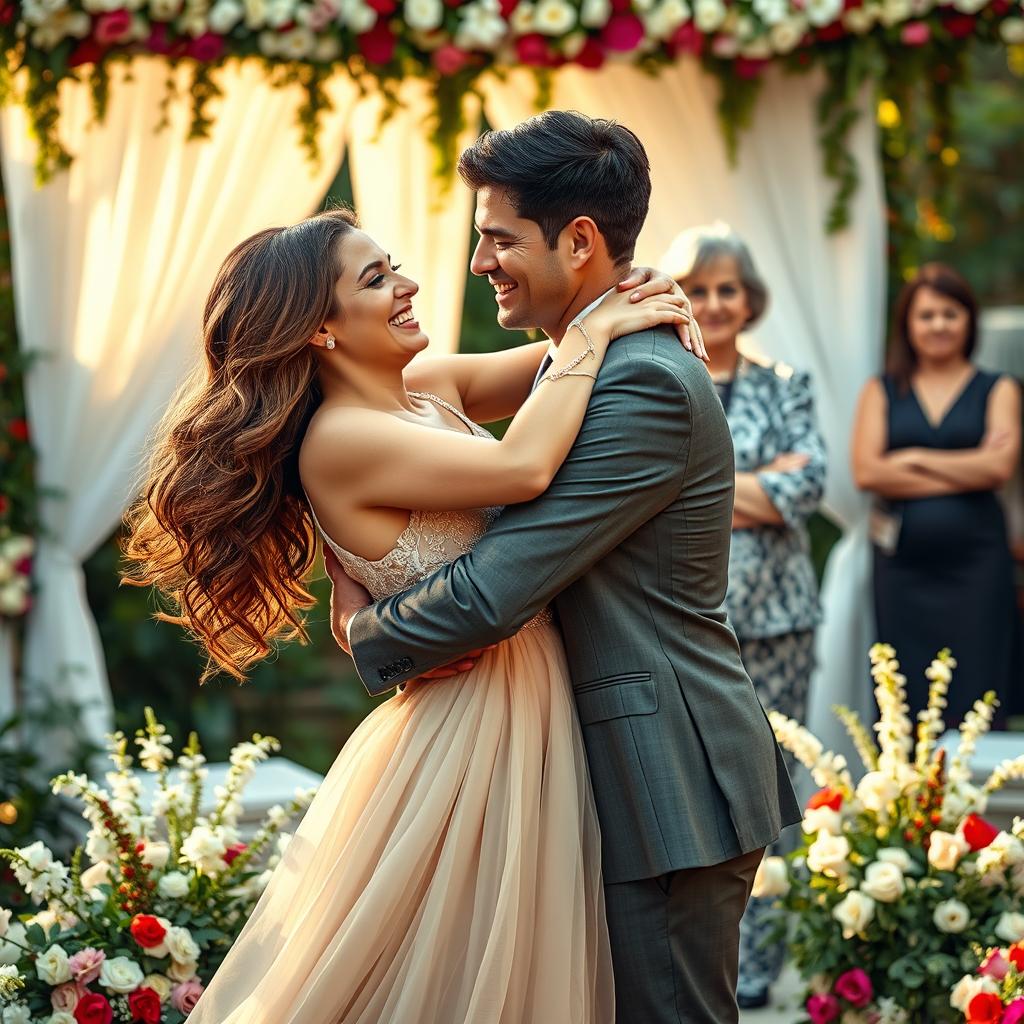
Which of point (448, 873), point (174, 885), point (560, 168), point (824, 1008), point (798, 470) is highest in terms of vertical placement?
point (560, 168)

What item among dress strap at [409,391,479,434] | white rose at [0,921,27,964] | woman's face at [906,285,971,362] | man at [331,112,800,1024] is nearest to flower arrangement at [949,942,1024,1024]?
man at [331,112,800,1024]

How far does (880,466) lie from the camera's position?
5.09 m

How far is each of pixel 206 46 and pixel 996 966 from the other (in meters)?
3.41

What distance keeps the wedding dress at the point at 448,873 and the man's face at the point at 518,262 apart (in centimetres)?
36

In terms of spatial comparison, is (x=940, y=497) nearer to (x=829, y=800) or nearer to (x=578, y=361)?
(x=829, y=800)

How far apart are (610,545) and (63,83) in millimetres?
3219

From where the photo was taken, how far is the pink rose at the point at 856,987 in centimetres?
324

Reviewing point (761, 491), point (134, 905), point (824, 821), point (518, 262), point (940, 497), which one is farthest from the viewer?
point (940, 497)

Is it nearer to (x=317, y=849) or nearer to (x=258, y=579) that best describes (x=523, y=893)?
(x=317, y=849)

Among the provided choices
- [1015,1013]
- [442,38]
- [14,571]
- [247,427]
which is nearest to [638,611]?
[247,427]

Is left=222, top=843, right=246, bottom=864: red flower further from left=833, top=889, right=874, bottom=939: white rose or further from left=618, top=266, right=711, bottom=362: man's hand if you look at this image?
left=618, top=266, right=711, bottom=362: man's hand

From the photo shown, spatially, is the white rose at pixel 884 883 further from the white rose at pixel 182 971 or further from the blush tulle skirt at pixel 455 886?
the white rose at pixel 182 971

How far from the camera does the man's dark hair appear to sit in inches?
97.3

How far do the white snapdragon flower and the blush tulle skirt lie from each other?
275cm
